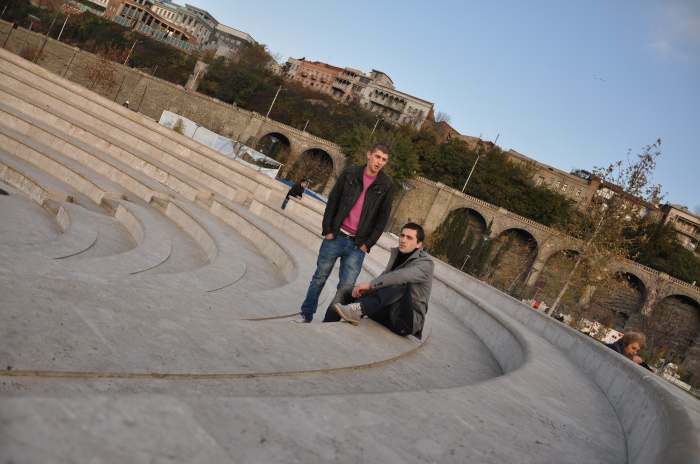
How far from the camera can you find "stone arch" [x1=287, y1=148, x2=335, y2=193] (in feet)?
145

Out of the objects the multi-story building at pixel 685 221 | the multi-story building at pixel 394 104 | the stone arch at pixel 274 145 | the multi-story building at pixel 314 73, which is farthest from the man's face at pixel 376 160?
the multi-story building at pixel 314 73

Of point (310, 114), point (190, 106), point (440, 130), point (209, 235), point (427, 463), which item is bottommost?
point (209, 235)

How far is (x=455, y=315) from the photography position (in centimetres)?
896

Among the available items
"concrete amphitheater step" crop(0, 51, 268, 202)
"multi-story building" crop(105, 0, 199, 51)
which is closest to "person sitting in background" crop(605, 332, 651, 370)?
"concrete amphitheater step" crop(0, 51, 268, 202)

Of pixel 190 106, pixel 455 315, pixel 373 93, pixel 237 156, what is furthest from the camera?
pixel 373 93

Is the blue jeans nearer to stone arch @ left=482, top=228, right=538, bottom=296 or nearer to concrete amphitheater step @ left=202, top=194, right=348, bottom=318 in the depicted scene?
concrete amphitheater step @ left=202, top=194, right=348, bottom=318

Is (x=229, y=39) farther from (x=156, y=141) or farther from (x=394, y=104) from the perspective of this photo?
(x=156, y=141)

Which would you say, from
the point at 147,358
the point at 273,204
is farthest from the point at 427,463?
the point at 273,204

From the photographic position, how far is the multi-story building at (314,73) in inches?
3221

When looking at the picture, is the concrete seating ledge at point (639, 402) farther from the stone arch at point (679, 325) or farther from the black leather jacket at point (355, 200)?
the stone arch at point (679, 325)

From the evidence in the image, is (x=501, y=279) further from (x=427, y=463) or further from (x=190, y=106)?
(x=427, y=463)

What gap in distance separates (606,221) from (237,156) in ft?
68.1

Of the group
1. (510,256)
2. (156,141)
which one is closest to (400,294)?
(156,141)

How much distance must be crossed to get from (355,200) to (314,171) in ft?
131
